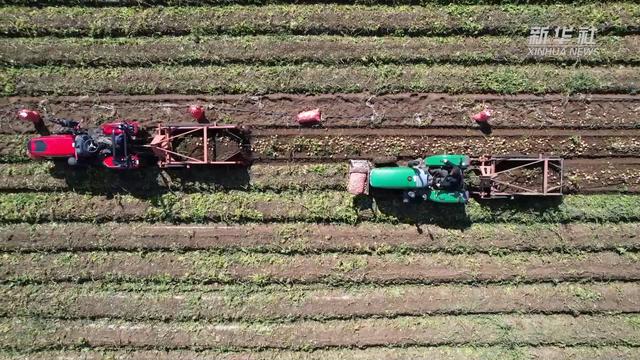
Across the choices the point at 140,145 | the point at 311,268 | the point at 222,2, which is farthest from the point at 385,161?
the point at 140,145

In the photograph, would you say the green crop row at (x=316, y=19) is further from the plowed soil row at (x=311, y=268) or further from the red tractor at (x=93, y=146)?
the plowed soil row at (x=311, y=268)

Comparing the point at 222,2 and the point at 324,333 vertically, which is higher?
the point at 222,2

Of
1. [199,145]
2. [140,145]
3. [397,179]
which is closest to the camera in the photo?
[397,179]

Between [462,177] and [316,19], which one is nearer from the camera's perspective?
[462,177]

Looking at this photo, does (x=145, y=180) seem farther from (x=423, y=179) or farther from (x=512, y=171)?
(x=512, y=171)

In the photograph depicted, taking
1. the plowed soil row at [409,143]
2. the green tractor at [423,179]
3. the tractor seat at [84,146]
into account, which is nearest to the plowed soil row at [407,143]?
the plowed soil row at [409,143]

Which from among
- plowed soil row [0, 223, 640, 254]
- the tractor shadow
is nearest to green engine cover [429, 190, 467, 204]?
plowed soil row [0, 223, 640, 254]

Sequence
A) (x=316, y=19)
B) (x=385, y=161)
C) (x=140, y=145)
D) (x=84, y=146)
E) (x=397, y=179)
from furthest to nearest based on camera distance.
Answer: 1. (x=316, y=19)
2. (x=385, y=161)
3. (x=140, y=145)
4. (x=397, y=179)
5. (x=84, y=146)

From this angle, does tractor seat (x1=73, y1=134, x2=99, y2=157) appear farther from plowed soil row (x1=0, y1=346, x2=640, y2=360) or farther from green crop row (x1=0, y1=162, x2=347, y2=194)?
plowed soil row (x1=0, y1=346, x2=640, y2=360)
